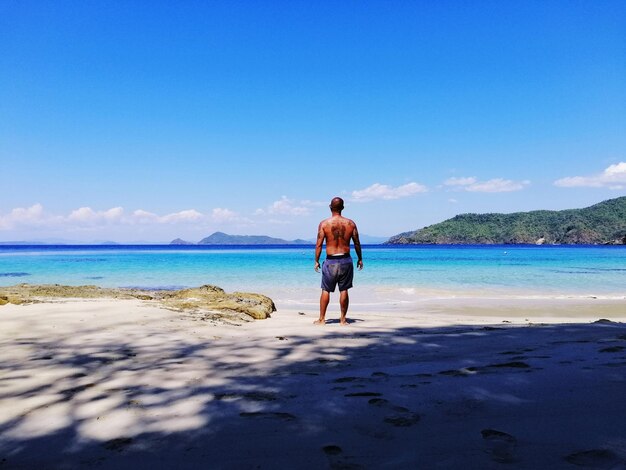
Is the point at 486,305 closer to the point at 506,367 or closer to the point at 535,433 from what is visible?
the point at 506,367

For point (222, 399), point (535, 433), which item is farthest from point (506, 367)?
point (222, 399)

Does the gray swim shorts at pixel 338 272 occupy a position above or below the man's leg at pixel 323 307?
above

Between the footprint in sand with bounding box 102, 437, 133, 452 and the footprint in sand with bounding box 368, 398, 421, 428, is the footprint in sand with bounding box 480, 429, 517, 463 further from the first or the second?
the footprint in sand with bounding box 102, 437, 133, 452

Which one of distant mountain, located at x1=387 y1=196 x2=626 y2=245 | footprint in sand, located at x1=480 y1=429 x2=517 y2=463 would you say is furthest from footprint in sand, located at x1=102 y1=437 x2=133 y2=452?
distant mountain, located at x1=387 y1=196 x2=626 y2=245

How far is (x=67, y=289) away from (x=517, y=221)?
151 meters

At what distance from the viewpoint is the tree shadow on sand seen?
1.68 metres

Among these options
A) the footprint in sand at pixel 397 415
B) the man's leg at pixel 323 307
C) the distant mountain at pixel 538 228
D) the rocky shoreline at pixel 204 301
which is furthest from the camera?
the distant mountain at pixel 538 228

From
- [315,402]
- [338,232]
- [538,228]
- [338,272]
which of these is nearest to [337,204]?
[338,232]

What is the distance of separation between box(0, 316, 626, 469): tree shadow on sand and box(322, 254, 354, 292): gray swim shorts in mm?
2673

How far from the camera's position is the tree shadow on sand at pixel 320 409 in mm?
1677

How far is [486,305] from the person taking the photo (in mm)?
11320

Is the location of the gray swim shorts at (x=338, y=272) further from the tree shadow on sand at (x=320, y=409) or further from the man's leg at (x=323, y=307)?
the tree shadow on sand at (x=320, y=409)

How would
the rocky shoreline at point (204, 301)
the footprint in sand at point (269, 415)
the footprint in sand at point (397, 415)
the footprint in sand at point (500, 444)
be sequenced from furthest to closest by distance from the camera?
the rocky shoreline at point (204, 301)
the footprint in sand at point (269, 415)
the footprint in sand at point (397, 415)
the footprint in sand at point (500, 444)

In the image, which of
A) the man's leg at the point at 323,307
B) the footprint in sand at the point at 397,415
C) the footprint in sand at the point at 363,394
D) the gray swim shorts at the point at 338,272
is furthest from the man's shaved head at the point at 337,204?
the footprint in sand at the point at 397,415
